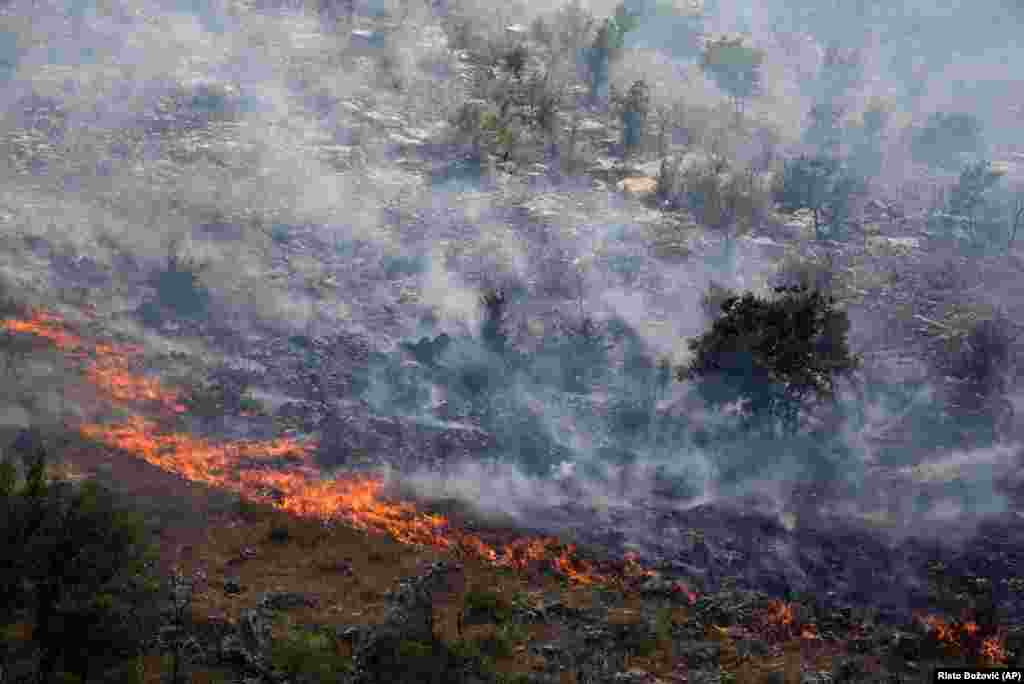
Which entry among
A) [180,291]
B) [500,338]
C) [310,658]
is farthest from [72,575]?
[180,291]

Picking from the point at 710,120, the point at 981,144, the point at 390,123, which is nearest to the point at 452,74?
the point at 390,123

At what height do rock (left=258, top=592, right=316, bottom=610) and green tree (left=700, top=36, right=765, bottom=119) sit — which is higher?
green tree (left=700, top=36, right=765, bottom=119)

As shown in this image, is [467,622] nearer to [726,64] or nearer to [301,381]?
[301,381]

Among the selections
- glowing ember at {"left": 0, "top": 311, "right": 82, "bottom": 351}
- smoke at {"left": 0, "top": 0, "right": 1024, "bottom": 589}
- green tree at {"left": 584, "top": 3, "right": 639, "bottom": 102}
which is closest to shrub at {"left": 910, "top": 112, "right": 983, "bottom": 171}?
smoke at {"left": 0, "top": 0, "right": 1024, "bottom": 589}

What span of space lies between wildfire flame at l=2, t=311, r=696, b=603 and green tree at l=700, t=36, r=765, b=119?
43.7 metres

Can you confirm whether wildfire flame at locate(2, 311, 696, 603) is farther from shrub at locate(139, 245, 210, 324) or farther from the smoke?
shrub at locate(139, 245, 210, 324)

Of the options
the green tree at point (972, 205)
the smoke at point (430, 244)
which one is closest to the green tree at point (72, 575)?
the smoke at point (430, 244)

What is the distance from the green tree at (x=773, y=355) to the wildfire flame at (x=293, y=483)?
890cm

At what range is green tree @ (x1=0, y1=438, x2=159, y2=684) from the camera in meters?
15.4

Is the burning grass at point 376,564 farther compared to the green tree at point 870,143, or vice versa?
the green tree at point 870,143

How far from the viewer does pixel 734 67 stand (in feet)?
197

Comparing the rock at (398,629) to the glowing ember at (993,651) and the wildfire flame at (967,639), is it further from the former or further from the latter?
the glowing ember at (993,651)

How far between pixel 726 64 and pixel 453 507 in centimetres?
4521

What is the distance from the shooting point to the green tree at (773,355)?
29.3m
